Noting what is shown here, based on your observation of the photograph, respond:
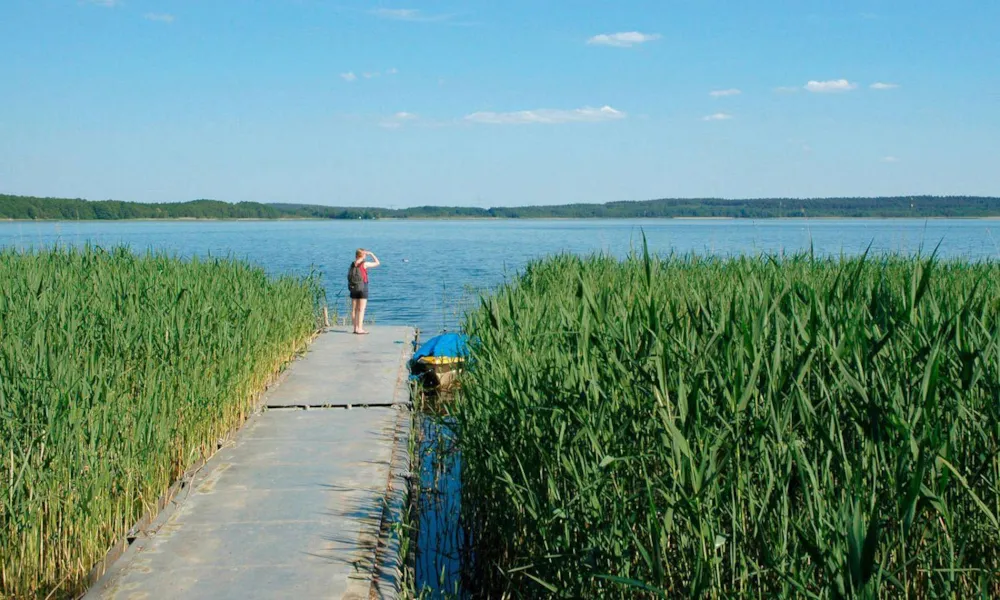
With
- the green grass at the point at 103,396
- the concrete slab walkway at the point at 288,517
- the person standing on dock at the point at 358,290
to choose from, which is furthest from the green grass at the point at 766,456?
the person standing on dock at the point at 358,290

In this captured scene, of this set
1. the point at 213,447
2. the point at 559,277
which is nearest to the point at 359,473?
the point at 213,447

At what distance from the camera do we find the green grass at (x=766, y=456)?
3.04m

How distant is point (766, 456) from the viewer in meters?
3.19

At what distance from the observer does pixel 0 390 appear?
15.0 ft

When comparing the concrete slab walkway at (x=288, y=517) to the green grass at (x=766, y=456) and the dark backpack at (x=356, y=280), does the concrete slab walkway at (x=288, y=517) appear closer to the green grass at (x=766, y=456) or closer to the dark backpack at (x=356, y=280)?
the green grass at (x=766, y=456)

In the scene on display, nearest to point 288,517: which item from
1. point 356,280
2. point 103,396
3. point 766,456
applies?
point 103,396

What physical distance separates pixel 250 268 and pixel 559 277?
4.93m

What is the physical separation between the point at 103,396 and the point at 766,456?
4.01 metres

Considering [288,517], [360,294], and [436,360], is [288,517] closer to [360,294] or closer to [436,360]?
[436,360]

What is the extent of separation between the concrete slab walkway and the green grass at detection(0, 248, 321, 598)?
28 centimetres

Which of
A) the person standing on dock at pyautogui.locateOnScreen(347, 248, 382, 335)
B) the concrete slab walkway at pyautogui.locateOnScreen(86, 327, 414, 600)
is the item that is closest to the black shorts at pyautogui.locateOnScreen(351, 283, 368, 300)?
the person standing on dock at pyautogui.locateOnScreen(347, 248, 382, 335)

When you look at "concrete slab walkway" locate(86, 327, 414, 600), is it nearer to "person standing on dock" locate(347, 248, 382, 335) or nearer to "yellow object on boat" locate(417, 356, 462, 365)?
"yellow object on boat" locate(417, 356, 462, 365)

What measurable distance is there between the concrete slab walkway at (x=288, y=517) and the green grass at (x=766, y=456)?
3.05 feet

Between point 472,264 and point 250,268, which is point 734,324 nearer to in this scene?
point 250,268
